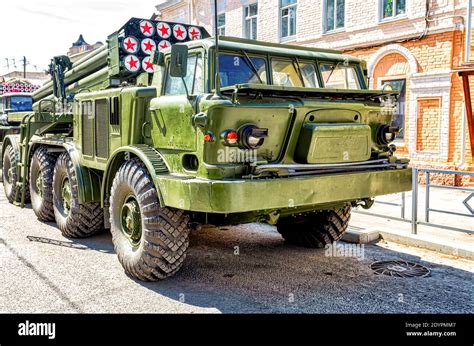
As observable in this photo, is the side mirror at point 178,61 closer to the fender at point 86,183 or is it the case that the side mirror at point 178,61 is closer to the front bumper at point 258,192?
the front bumper at point 258,192

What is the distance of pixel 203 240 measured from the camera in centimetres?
688

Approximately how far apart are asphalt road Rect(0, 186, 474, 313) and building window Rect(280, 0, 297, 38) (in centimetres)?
1049

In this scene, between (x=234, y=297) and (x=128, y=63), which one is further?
(x=128, y=63)

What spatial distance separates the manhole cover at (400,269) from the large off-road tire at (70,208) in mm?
3626

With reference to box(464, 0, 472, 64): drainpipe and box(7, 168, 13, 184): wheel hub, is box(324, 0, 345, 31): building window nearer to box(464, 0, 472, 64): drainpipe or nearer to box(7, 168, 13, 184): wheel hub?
box(464, 0, 472, 64): drainpipe

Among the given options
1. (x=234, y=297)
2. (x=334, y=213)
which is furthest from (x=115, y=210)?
(x=334, y=213)

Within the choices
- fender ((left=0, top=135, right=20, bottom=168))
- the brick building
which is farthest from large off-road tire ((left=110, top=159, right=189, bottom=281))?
the brick building

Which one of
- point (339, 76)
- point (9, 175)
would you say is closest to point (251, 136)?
point (339, 76)

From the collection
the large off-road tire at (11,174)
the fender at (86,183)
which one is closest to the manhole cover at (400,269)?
the fender at (86,183)

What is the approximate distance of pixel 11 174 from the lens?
967 cm
